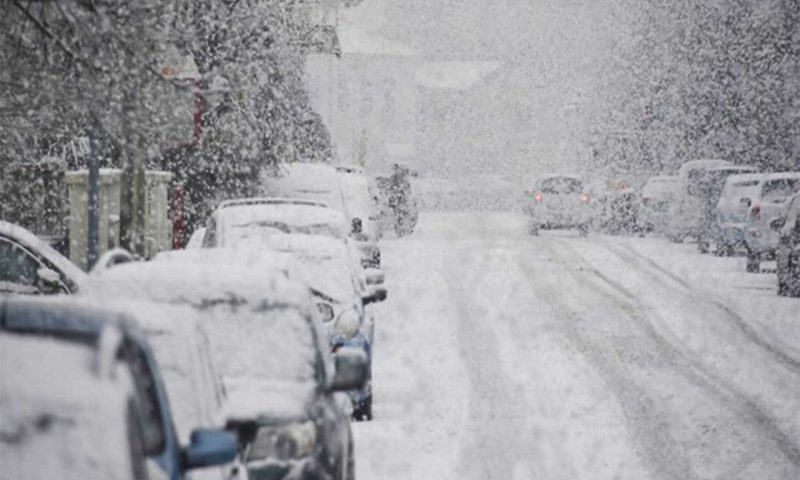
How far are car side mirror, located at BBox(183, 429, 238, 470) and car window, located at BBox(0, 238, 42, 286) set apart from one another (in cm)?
831

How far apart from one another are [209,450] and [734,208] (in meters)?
25.5

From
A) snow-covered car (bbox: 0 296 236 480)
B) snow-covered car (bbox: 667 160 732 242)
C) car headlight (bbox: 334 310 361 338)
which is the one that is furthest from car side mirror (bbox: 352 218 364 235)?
snow-covered car (bbox: 0 296 236 480)

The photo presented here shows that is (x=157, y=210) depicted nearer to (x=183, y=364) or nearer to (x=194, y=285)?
(x=194, y=285)

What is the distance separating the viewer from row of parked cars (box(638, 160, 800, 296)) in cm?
2280

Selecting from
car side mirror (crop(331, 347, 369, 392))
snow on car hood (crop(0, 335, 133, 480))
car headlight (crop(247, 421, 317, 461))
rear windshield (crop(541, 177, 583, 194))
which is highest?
snow on car hood (crop(0, 335, 133, 480))

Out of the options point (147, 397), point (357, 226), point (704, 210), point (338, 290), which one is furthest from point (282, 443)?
point (704, 210)

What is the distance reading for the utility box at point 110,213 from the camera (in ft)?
63.1

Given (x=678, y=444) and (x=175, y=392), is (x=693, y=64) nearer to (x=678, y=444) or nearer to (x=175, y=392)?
(x=678, y=444)

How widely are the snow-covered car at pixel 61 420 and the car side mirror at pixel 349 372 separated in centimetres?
340

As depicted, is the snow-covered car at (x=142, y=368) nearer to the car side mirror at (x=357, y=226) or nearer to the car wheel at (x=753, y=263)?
the car side mirror at (x=357, y=226)

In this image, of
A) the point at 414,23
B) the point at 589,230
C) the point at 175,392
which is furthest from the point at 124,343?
the point at 414,23

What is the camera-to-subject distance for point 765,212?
2673 centimetres

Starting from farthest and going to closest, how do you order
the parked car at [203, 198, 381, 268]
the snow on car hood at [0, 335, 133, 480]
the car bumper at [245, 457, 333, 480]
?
the parked car at [203, 198, 381, 268] < the car bumper at [245, 457, 333, 480] < the snow on car hood at [0, 335, 133, 480]

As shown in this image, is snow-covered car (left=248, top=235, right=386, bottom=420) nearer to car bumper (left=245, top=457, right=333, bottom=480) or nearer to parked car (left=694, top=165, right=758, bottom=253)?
car bumper (left=245, top=457, right=333, bottom=480)
